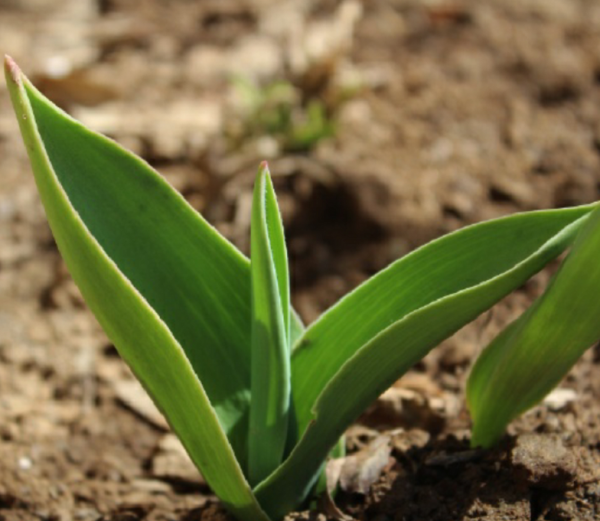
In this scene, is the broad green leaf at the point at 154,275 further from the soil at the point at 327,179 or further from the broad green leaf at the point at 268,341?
the soil at the point at 327,179

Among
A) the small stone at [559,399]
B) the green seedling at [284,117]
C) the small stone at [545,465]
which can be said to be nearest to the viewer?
the small stone at [545,465]

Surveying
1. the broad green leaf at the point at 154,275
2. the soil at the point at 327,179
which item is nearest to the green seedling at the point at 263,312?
the broad green leaf at the point at 154,275

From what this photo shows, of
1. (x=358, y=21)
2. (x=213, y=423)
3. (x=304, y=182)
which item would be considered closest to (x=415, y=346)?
(x=213, y=423)

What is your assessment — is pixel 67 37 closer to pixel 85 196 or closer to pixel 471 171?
pixel 471 171

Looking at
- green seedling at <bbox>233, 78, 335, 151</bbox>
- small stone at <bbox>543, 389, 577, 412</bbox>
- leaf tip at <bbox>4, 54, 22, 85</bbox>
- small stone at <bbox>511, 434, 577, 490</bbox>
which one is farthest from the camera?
green seedling at <bbox>233, 78, 335, 151</bbox>

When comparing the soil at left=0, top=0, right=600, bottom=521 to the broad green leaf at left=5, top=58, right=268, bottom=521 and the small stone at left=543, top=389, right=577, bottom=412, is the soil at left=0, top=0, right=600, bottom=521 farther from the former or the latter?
the broad green leaf at left=5, top=58, right=268, bottom=521

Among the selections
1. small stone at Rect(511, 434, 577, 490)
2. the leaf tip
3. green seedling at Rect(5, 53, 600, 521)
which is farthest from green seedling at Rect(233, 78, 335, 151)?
the leaf tip

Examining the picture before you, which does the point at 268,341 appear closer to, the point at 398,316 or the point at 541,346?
the point at 398,316
